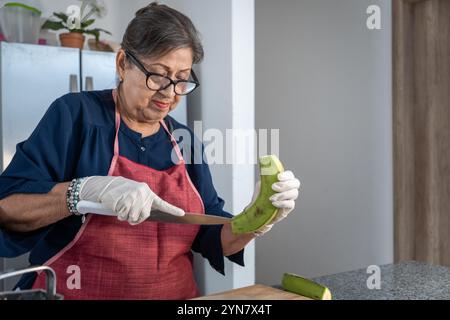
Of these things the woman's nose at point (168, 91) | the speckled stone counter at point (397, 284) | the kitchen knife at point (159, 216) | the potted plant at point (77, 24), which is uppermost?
the potted plant at point (77, 24)

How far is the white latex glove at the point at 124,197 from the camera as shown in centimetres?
114

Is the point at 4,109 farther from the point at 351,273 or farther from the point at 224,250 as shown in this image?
the point at 351,273

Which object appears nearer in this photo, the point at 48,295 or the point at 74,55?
the point at 48,295

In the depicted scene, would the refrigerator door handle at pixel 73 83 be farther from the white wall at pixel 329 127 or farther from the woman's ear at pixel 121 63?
the white wall at pixel 329 127

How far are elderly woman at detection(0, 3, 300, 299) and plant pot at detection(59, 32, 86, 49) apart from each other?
0.71 meters

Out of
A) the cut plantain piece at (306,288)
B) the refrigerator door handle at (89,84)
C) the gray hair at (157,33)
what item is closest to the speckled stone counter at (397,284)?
the cut plantain piece at (306,288)

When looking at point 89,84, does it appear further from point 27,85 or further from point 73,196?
point 73,196

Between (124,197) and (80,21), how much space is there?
1184 millimetres

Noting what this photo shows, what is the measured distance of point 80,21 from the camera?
2031 millimetres

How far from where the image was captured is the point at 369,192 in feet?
9.60

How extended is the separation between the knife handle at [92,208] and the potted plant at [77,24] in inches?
42.0

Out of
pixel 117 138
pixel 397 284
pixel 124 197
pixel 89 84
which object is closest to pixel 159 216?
pixel 124 197

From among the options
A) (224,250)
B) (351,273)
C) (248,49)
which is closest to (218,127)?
(248,49)
